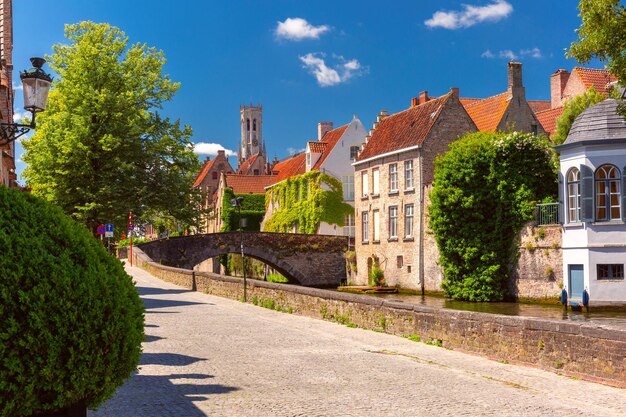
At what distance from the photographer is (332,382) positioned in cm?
995

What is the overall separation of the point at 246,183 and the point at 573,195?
47220mm

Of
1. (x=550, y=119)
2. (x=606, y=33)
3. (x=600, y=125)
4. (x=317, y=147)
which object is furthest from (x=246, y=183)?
(x=606, y=33)

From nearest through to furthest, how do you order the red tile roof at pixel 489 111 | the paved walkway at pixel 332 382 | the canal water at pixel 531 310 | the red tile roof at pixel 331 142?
the paved walkway at pixel 332 382 < the canal water at pixel 531 310 < the red tile roof at pixel 489 111 < the red tile roof at pixel 331 142

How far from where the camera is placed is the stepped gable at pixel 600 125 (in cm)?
3356

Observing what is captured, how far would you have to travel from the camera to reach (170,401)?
8617mm

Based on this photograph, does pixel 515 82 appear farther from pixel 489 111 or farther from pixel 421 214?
pixel 421 214

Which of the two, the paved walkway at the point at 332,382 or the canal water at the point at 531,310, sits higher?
the paved walkway at the point at 332,382

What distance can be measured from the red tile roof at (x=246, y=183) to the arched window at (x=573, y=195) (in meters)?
44.7

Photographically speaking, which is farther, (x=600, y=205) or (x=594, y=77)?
(x=594, y=77)

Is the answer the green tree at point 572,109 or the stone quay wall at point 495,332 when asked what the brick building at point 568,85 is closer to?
the green tree at point 572,109

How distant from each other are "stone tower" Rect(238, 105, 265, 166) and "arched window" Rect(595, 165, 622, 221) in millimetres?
127967

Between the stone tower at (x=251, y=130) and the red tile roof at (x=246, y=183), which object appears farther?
the stone tower at (x=251, y=130)

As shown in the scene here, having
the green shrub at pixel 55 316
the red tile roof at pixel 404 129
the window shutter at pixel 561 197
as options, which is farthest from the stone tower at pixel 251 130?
the green shrub at pixel 55 316

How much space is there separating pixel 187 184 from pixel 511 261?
1675cm
